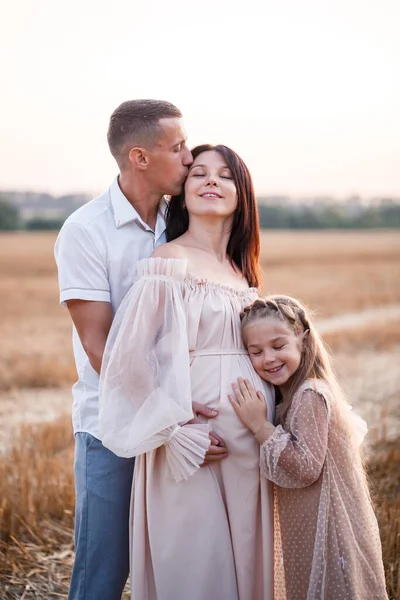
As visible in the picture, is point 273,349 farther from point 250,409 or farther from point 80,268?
point 80,268

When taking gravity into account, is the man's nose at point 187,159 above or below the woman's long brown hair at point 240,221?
above

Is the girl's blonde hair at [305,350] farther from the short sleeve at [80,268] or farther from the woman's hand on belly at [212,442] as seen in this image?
the short sleeve at [80,268]

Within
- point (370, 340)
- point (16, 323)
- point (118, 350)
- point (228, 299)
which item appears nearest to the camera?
point (118, 350)

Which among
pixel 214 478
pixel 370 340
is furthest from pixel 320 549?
pixel 370 340

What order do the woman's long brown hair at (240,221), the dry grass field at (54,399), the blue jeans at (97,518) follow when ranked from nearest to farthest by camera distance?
1. the blue jeans at (97,518)
2. the woman's long brown hair at (240,221)
3. the dry grass field at (54,399)

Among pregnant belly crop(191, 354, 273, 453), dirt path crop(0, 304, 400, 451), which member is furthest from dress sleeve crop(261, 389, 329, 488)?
dirt path crop(0, 304, 400, 451)

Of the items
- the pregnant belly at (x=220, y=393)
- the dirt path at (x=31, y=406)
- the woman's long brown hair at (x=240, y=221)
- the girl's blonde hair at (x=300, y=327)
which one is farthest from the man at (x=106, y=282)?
the dirt path at (x=31, y=406)

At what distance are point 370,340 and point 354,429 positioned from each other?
46.6ft

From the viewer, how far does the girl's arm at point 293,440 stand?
3.24m

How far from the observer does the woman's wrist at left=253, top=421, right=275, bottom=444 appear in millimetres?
3277

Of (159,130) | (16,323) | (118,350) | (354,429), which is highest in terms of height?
(159,130)

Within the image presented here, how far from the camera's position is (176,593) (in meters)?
3.31

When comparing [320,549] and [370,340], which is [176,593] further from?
[370,340]

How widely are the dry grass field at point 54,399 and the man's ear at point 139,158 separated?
2.91ft
